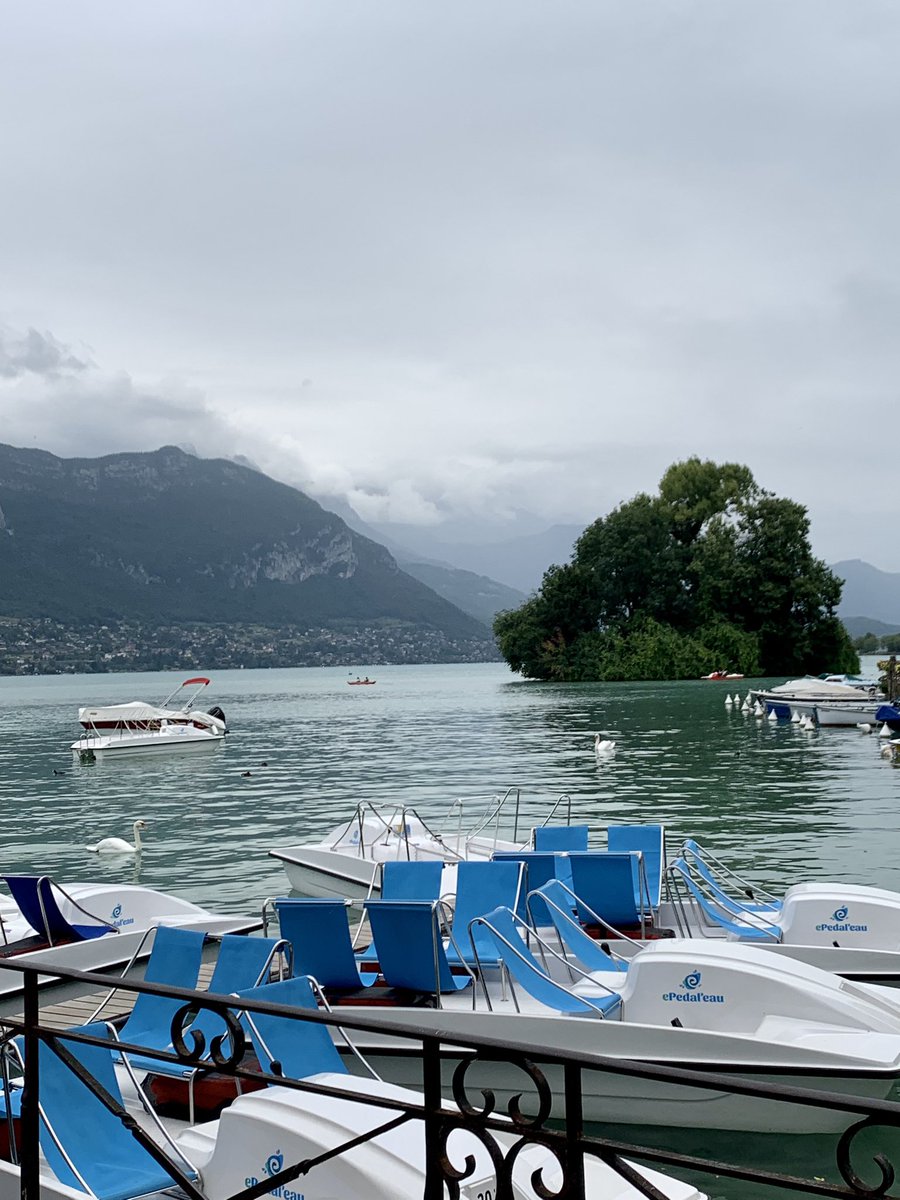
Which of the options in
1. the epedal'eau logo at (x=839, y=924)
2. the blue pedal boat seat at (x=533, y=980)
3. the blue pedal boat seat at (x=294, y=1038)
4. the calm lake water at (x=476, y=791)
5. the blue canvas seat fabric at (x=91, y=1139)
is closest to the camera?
the blue canvas seat fabric at (x=91, y=1139)

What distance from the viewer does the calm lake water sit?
18.1m

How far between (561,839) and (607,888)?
2.31 m

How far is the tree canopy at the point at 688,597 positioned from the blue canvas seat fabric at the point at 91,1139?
8285 centimetres

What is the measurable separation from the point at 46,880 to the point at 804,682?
45.8 meters

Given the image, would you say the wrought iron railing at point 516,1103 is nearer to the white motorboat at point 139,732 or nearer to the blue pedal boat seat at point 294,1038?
the blue pedal boat seat at point 294,1038

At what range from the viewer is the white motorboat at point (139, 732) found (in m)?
41.9

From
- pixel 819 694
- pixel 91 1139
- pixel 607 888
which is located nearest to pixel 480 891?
pixel 607 888

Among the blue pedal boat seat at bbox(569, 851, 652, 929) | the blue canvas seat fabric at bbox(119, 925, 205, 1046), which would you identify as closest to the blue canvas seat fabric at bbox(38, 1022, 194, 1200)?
the blue canvas seat fabric at bbox(119, 925, 205, 1046)

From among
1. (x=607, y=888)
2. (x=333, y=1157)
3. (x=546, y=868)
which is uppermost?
(x=333, y=1157)

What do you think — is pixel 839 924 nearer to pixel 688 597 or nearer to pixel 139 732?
pixel 139 732

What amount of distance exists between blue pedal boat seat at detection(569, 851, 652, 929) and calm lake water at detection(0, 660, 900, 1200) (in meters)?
2.85

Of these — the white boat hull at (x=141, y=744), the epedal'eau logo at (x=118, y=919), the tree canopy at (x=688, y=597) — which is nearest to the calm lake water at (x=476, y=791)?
the white boat hull at (x=141, y=744)

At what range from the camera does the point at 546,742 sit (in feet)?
133

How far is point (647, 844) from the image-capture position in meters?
12.5
